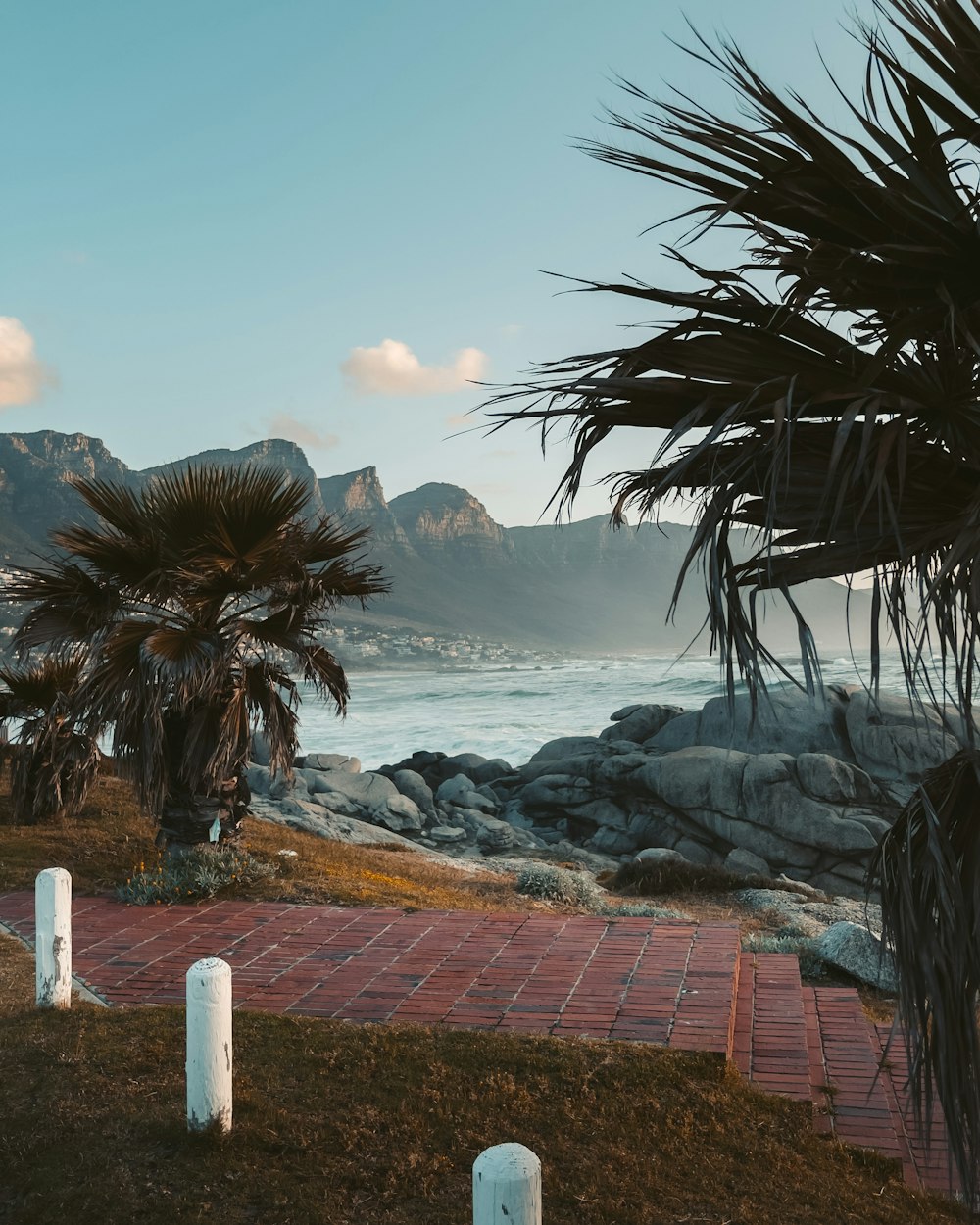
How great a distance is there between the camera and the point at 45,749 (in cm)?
1111

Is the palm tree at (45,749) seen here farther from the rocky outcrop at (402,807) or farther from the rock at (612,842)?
the rock at (612,842)

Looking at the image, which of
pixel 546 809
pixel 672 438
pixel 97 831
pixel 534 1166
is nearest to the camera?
pixel 534 1166

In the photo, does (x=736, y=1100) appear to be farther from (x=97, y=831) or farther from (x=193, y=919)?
(x=97, y=831)

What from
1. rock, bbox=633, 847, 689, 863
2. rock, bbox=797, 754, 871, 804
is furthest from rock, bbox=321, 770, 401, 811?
rock, bbox=797, 754, 871, 804

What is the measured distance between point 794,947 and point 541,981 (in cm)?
347

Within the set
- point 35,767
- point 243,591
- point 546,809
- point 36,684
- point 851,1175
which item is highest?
point 243,591

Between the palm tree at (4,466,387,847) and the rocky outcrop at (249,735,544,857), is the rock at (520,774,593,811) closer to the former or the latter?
the rocky outcrop at (249,735,544,857)

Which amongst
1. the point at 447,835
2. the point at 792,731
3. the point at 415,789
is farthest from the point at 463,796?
the point at 792,731

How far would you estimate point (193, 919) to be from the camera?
310 inches

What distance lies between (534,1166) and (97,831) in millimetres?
9505

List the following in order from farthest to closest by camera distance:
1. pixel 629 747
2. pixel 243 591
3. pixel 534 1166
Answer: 1. pixel 629 747
2. pixel 243 591
3. pixel 534 1166

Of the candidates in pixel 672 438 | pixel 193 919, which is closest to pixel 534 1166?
pixel 672 438

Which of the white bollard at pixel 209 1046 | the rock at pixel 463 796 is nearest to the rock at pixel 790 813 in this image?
the rock at pixel 463 796

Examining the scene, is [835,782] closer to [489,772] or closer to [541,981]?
[489,772]
